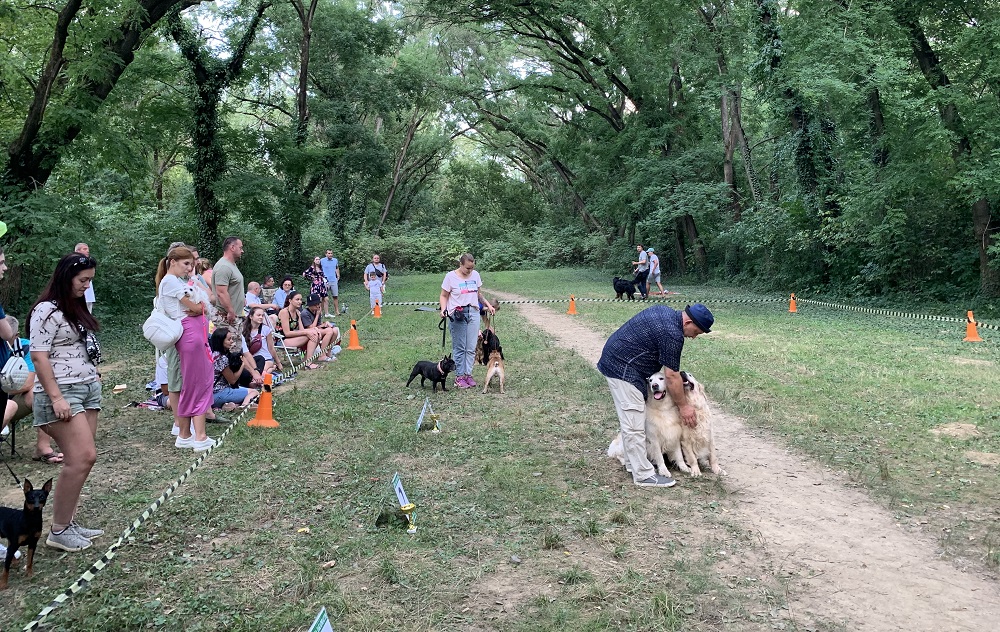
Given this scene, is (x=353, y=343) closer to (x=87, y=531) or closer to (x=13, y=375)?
(x=87, y=531)

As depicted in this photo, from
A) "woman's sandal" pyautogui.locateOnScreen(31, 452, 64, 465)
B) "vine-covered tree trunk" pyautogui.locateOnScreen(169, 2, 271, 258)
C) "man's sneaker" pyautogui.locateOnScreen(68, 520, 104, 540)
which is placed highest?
"vine-covered tree trunk" pyautogui.locateOnScreen(169, 2, 271, 258)

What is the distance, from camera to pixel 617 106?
34875 mm

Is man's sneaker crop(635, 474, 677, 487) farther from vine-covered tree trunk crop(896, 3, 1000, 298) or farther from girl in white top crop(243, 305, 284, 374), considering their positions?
vine-covered tree trunk crop(896, 3, 1000, 298)

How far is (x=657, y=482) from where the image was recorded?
6.04 metres

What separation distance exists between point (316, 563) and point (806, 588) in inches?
117

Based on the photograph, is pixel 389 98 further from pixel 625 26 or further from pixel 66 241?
pixel 66 241

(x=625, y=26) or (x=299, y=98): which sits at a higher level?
(x=625, y=26)

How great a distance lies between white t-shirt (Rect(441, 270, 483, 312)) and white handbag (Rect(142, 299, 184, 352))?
13.0 feet

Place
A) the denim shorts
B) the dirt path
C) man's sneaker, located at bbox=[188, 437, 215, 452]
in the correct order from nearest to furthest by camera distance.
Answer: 1. the dirt path
2. the denim shorts
3. man's sneaker, located at bbox=[188, 437, 215, 452]

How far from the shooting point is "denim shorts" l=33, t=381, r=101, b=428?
4609 mm

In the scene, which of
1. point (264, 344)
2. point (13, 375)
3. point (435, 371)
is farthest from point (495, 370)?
point (13, 375)

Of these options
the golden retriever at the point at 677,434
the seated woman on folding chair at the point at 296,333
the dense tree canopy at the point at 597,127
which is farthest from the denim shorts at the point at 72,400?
the dense tree canopy at the point at 597,127

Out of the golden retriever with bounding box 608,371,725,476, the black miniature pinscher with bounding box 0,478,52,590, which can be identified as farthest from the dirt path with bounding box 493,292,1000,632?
the black miniature pinscher with bounding box 0,478,52,590

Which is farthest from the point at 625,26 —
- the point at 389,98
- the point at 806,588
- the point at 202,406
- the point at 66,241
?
the point at 806,588
